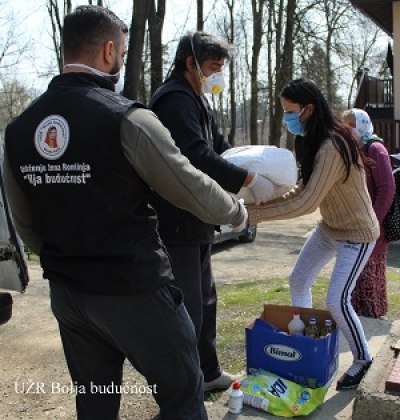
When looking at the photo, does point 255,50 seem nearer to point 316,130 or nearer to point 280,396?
point 316,130

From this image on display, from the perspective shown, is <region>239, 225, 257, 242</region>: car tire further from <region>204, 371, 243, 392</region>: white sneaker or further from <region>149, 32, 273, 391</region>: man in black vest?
<region>149, 32, 273, 391</region>: man in black vest

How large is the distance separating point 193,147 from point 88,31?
969 millimetres

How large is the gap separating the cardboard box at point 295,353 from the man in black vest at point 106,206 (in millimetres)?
1252

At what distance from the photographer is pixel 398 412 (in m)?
2.86

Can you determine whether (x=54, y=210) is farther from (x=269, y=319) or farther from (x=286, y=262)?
(x=286, y=262)

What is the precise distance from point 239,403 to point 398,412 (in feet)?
2.76

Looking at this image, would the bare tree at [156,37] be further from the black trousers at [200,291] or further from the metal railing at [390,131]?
the black trousers at [200,291]

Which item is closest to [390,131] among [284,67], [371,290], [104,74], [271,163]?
[284,67]

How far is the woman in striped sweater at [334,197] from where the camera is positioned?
324 centimetres

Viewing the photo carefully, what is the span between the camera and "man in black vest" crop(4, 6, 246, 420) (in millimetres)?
1934

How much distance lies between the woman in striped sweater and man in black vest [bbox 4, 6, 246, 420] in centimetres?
115

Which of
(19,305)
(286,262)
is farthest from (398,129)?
(19,305)

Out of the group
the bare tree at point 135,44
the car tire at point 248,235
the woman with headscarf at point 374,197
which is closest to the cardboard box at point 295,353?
the woman with headscarf at point 374,197

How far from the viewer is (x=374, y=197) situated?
4.60m
